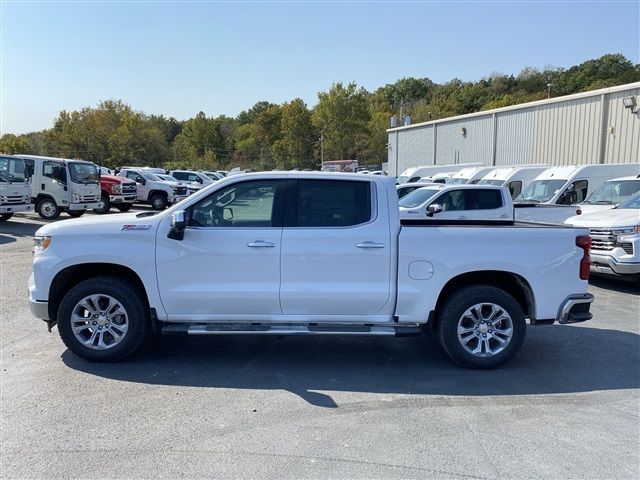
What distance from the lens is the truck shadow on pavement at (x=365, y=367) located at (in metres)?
4.81

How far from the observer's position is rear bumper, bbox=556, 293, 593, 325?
5.16 meters

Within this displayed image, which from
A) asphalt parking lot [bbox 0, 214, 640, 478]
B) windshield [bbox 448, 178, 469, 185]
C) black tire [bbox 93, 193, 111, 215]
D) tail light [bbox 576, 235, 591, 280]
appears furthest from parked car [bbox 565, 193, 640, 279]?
black tire [bbox 93, 193, 111, 215]

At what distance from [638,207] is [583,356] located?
5.53 metres

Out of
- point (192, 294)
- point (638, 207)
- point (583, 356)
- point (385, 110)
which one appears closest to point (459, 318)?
point (583, 356)

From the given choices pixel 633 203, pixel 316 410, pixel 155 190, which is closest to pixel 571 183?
pixel 633 203

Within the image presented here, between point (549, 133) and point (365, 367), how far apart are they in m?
23.3

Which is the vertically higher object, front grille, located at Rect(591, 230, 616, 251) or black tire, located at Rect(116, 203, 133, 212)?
front grille, located at Rect(591, 230, 616, 251)

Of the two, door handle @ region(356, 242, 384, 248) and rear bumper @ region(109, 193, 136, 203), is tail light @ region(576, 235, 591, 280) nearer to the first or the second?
door handle @ region(356, 242, 384, 248)

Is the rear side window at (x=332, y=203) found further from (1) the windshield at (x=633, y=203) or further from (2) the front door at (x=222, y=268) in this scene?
(1) the windshield at (x=633, y=203)

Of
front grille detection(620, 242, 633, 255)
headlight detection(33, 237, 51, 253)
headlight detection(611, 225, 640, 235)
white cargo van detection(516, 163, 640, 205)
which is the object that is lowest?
front grille detection(620, 242, 633, 255)

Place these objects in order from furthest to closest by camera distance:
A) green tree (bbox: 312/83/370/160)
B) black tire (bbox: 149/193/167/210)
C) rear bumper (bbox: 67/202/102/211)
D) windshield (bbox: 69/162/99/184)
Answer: green tree (bbox: 312/83/370/160) → black tire (bbox: 149/193/167/210) → windshield (bbox: 69/162/99/184) → rear bumper (bbox: 67/202/102/211)

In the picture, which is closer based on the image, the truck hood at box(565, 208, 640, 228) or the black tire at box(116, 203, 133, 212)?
the truck hood at box(565, 208, 640, 228)

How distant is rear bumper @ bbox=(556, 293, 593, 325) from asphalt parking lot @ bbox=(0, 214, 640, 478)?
0.55 meters

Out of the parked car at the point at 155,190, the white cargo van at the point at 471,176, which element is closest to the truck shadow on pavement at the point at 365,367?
the white cargo van at the point at 471,176
